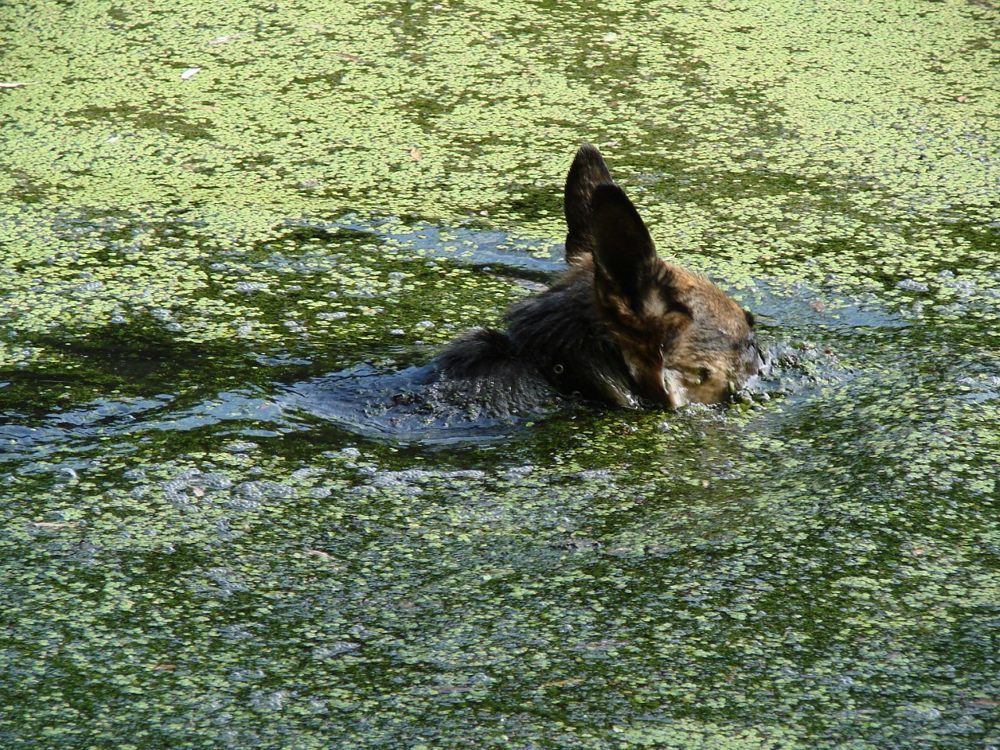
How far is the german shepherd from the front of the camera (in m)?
3.83

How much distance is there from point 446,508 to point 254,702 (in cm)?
94

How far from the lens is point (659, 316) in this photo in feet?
13.0

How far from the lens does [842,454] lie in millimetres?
3652

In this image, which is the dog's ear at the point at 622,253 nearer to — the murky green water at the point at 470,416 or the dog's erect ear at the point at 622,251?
the dog's erect ear at the point at 622,251

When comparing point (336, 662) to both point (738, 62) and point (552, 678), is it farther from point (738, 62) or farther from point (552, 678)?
point (738, 62)

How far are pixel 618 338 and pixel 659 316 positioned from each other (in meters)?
0.17

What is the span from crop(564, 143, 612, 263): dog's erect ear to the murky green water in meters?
0.43

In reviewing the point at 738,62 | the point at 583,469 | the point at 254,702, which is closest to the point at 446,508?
the point at 583,469

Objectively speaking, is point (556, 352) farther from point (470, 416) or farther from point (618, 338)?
point (470, 416)

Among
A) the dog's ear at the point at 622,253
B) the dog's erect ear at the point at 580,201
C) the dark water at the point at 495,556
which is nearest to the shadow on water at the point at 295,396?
the dark water at the point at 495,556

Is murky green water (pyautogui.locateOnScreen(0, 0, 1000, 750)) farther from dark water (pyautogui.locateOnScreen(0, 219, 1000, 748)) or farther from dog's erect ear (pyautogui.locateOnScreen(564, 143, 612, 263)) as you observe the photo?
dog's erect ear (pyautogui.locateOnScreen(564, 143, 612, 263))

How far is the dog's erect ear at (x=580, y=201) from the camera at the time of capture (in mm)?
4285

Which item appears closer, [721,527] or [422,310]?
[721,527]

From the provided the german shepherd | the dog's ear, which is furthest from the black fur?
the dog's ear
